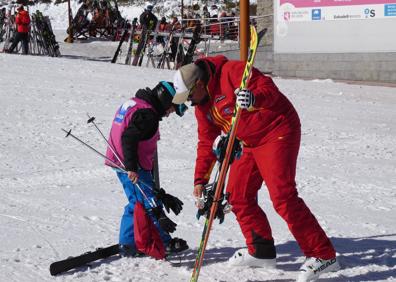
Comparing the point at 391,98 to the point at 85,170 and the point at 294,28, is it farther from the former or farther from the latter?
the point at 85,170

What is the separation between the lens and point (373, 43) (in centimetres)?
1683

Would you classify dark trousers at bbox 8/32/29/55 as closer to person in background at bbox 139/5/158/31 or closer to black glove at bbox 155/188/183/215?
person in background at bbox 139/5/158/31

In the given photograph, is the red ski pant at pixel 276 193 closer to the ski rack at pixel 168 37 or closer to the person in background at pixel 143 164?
the person in background at pixel 143 164

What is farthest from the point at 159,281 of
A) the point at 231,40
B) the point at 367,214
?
the point at 231,40

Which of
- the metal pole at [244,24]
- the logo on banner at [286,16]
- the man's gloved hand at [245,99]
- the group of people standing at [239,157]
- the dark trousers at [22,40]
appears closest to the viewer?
the man's gloved hand at [245,99]

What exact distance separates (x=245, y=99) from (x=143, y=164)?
1.11 metres

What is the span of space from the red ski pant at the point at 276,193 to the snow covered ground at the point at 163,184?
307 mm

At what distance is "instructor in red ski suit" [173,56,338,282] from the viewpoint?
13.5 feet

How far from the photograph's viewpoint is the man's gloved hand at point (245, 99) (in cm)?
382

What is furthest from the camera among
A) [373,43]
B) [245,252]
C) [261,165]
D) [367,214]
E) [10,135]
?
[373,43]

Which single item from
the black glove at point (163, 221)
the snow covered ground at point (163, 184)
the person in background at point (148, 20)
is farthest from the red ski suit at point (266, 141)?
the person in background at point (148, 20)

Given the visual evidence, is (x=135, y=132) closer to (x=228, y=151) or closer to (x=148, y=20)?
(x=228, y=151)

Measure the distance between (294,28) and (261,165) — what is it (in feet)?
46.5

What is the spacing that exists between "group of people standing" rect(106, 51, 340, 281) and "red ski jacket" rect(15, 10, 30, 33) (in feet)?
53.7
